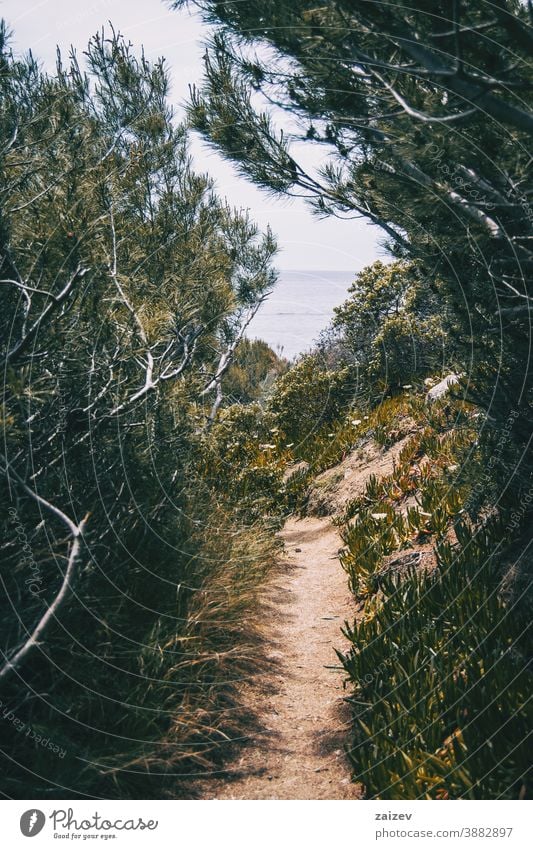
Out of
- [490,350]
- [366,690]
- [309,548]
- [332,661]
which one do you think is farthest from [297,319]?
[366,690]

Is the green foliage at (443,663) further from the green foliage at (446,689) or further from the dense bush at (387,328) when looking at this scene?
the dense bush at (387,328)

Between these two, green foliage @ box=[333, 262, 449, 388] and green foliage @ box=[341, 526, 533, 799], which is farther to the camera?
green foliage @ box=[333, 262, 449, 388]

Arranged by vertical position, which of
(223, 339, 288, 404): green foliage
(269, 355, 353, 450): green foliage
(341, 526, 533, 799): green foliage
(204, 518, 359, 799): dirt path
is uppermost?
(223, 339, 288, 404): green foliage

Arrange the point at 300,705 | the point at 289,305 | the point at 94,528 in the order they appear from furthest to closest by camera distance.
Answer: the point at 289,305 < the point at 300,705 < the point at 94,528

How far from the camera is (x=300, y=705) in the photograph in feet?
14.3

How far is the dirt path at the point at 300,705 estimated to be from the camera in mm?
3504

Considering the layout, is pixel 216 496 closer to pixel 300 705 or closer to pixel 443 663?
pixel 300 705

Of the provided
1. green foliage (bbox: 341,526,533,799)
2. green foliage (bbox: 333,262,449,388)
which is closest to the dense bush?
green foliage (bbox: 333,262,449,388)

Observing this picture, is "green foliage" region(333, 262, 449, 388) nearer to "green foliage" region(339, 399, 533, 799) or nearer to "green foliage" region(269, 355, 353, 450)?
"green foliage" region(269, 355, 353, 450)

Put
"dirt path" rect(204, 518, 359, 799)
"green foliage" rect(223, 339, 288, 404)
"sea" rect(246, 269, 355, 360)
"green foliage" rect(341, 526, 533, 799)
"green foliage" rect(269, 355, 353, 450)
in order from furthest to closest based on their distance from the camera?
"green foliage" rect(223, 339, 288, 404) → "green foliage" rect(269, 355, 353, 450) → "sea" rect(246, 269, 355, 360) → "dirt path" rect(204, 518, 359, 799) → "green foliage" rect(341, 526, 533, 799)

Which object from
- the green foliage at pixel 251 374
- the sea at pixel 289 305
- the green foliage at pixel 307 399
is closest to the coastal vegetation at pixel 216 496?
the sea at pixel 289 305

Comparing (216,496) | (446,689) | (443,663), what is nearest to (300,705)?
(443,663)

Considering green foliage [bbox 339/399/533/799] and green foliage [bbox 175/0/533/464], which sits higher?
green foliage [bbox 175/0/533/464]

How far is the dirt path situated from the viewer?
3504mm
